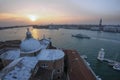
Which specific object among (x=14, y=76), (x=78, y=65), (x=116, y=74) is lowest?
(x=116, y=74)

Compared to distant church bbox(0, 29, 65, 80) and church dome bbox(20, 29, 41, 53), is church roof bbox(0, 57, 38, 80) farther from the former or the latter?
church dome bbox(20, 29, 41, 53)

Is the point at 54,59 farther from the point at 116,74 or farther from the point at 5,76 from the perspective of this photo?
the point at 116,74

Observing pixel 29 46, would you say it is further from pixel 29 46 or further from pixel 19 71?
pixel 19 71

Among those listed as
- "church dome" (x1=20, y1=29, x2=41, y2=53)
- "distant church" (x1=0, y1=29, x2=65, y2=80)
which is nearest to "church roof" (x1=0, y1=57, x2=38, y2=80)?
"distant church" (x1=0, y1=29, x2=65, y2=80)

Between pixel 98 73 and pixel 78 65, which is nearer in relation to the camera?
pixel 78 65

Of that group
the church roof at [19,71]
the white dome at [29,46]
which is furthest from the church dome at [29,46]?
the church roof at [19,71]

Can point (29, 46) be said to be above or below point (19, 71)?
above

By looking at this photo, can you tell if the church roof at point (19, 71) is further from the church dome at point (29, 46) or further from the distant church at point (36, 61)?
the church dome at point (29, 46)

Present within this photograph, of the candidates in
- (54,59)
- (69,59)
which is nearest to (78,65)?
(69,59)

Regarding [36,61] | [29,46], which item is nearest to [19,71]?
[36,61]

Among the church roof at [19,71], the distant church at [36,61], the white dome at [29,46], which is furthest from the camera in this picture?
→ the white dome at [29,46]

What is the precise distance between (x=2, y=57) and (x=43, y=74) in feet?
20.2

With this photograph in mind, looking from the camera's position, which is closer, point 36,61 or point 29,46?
point 36,61

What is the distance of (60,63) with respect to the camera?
55.0 ft
